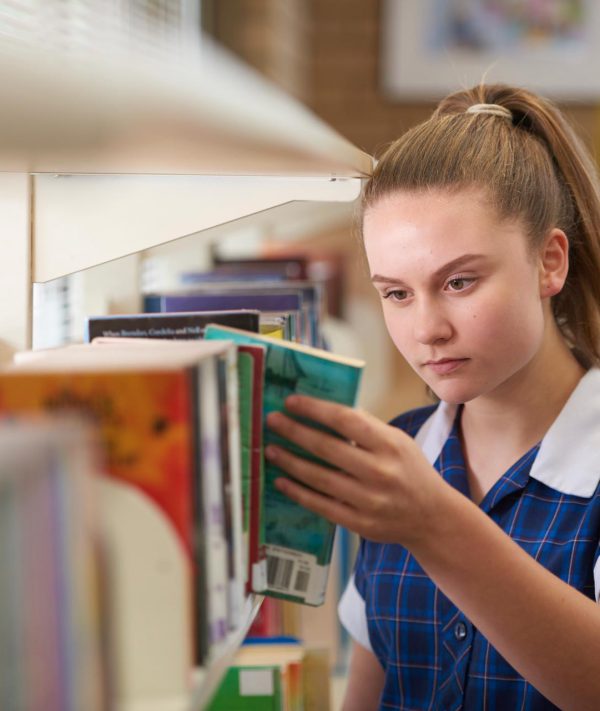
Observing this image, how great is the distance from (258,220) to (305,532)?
43.9 inches

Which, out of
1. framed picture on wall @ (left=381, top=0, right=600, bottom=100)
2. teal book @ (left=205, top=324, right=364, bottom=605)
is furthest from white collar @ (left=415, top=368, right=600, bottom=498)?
framed picture on wall @ (left=381, top=0, right=600, bottom=100)

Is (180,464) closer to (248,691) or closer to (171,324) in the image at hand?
(171,324)

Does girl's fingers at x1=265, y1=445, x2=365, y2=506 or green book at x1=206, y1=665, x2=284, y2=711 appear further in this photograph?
green book at x1=206, y1=665, x2=284, y2=711

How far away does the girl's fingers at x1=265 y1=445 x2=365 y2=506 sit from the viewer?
688 millimetres

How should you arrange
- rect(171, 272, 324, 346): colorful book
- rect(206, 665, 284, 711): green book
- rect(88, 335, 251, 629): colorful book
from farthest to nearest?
rect(171, 272, 324, 346): colorful book, rect(206, 665, 284, 711): green book, rect(88, 335, 251, 629): colorful book

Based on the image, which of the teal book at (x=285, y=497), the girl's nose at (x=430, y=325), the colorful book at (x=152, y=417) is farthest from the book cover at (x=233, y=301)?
the colorful book at (x=152, y=417)

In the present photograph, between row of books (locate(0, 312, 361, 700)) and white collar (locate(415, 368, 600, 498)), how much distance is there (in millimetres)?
492

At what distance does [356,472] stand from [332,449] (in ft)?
0.08

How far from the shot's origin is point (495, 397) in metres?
1.21

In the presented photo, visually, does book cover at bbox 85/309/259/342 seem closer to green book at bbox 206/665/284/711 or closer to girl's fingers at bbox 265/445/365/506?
girl's fingers at bbox 265/445/365/506

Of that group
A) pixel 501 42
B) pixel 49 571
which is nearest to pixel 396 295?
pixel 49 571

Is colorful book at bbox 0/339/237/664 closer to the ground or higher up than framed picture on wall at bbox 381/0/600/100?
closer to the ground

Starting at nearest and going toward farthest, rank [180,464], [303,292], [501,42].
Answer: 1. [180,464]
2. [303,292]
3. [501,42]

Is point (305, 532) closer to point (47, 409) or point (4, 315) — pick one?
point (47, 409)
